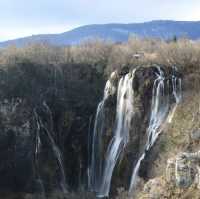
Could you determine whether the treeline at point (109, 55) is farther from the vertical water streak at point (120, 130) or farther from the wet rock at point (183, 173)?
Result: the wet rock at point (183, 173)

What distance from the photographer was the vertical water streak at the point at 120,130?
48.3 meters

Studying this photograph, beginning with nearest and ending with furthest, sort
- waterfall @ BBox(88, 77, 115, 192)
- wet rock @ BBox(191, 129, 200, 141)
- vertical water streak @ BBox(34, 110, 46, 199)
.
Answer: wet rock @ BBox(191, 129, 200, 141) < waterfall @ BBox(88, 77, 115, 192) < vertical water streak @ BBox(34, 110, 46, 199)

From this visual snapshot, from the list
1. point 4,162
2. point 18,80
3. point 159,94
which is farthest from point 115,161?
point 18,80

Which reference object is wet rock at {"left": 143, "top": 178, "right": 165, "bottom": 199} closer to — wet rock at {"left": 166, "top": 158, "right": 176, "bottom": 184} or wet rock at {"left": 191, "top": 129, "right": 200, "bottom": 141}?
wet rock at {"left": 166, "top": 158, "right": 176, "bottom": 184}

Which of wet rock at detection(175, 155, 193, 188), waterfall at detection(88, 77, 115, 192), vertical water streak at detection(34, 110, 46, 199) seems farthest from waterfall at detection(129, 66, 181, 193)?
wet rock at detection(175, 155, 193, 188)

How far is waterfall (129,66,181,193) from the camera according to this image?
150ft

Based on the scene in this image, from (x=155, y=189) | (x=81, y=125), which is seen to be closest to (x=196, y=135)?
(x=155, y=189)

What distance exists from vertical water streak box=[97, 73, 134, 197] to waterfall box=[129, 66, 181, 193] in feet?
8.58

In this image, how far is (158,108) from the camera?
48.9 meters

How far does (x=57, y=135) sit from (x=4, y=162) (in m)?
6.49

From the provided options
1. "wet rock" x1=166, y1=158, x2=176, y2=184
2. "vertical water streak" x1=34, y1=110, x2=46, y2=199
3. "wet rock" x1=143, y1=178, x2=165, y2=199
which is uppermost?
"wet rock" x1=166, y1=158, x2=176, y2=184

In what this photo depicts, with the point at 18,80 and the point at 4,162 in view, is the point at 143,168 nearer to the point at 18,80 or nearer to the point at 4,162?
the point at 4,162

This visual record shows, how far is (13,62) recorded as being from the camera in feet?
194

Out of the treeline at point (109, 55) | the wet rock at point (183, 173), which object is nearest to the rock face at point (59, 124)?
the treeline at point (109, 55)
